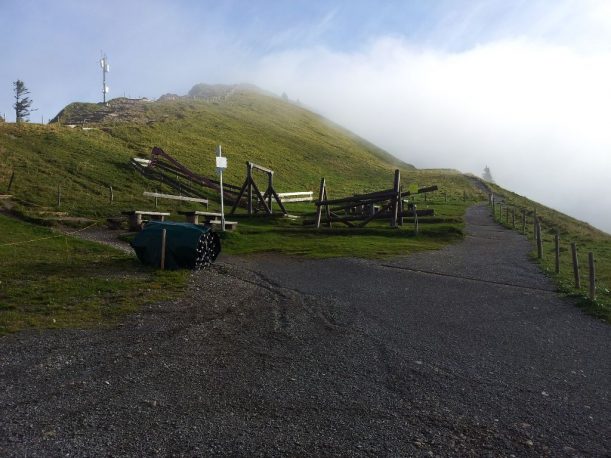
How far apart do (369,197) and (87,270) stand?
17007 millimetres

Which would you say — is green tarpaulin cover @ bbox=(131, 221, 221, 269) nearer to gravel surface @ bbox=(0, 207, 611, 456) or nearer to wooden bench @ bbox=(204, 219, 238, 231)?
gravel surface @ bbox=(0, 207, 611, 456)

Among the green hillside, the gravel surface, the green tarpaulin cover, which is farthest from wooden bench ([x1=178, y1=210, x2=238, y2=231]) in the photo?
the gravel surface

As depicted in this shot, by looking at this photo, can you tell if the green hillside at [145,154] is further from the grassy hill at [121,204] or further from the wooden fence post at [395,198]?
the wooden fence post at [395,198]

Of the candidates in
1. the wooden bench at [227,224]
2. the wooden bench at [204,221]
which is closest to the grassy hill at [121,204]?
the wooden bench at [227,224]

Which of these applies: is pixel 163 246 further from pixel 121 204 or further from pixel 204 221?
pixel 121 204

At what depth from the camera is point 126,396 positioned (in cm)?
635

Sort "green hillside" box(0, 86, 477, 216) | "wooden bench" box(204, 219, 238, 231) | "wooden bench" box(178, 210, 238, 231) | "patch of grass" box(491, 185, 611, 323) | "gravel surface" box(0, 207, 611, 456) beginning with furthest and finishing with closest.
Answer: "green hillside" box(0, 86, 477, 216), "wooden bench" box(204, 219, 238, 231), "wooden bench" box(178, 210, 238, 231), "patch of grass" box(491, 185, 611, 323), "gravel surface" box(0, 207, 611, 456)

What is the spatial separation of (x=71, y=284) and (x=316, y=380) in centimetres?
786


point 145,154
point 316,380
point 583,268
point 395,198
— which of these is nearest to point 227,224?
point 395,198

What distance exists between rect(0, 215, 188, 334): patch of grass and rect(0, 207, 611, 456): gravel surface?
705 millimetres

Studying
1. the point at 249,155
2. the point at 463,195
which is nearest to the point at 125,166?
the point at 249,155

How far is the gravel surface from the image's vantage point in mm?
5461

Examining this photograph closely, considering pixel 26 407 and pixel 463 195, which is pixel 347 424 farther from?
pixel 463 195

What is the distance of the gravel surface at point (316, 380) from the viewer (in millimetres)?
5461
